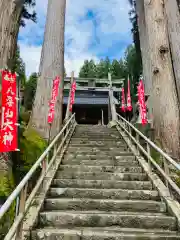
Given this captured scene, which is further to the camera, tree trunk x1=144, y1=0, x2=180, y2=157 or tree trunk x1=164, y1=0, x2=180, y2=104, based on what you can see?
tree trunk x1=164, y1=0, x2=180, y2=104

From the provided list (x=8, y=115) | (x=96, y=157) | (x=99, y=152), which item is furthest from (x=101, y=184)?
(x=8, y=115)

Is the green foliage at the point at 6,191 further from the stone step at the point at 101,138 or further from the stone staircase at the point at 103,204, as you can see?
the stone step at the point at 101,138

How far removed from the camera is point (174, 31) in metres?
7.37

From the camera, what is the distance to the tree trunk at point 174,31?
6.89 meters

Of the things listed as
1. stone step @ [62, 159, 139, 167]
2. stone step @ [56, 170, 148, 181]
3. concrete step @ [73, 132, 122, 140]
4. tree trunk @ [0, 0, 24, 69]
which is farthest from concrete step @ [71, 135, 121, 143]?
tree trunk @ [0, 0, 24, 69]

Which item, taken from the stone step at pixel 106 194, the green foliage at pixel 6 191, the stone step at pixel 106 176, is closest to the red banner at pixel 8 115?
the green foliage at pixel 6 191

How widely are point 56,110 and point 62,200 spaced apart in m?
3.90

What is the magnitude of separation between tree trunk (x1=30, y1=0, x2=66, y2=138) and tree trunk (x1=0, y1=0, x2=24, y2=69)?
134 inches

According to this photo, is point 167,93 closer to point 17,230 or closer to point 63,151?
point 63,151

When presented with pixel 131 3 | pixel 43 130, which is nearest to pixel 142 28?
pixel 131 3

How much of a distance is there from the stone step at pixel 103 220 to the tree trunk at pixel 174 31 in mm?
4148

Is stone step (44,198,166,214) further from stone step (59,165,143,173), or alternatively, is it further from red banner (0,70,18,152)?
stone step (59,165,143,173)

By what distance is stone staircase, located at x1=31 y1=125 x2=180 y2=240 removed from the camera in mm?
3029

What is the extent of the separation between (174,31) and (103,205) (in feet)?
18.9
